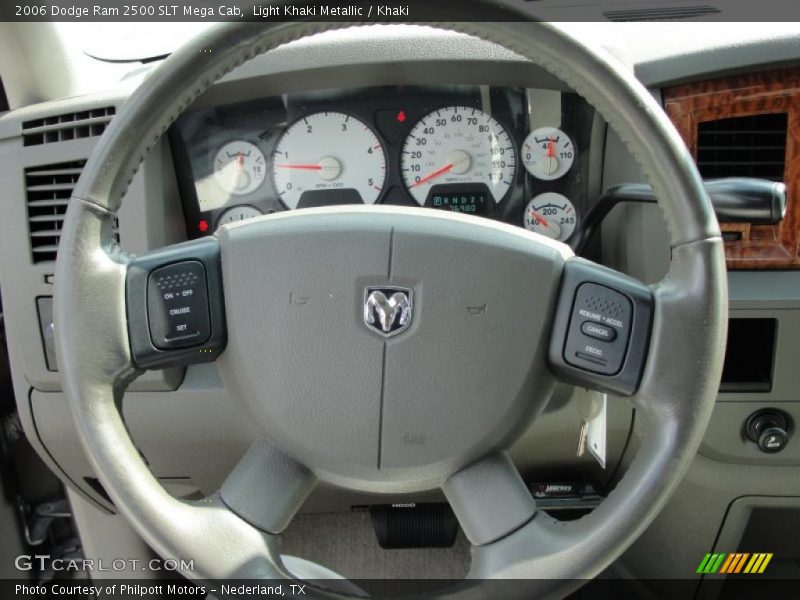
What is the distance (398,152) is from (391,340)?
71 centimetres

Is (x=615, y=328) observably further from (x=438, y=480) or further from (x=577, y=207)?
(x=577, y=207)

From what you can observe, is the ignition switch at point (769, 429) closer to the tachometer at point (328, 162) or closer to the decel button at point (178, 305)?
the tachometer at point (328, 162)

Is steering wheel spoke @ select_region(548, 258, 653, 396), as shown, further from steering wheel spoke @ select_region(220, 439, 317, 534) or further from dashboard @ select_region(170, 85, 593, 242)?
dashboard @ select_region(170, 85, 593, 242)

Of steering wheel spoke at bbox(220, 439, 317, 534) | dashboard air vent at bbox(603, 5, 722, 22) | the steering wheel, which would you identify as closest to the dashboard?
dashboard air vent at bbox(603, 5, 722, 22)

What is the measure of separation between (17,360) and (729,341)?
135cm

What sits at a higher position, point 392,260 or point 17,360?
point 392,260

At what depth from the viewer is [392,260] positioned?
1077 millimetres

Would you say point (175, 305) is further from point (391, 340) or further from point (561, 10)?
point (561, 10)

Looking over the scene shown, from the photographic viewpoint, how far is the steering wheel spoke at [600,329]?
102cm

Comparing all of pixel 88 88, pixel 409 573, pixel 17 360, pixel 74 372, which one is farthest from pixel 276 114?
pixel 409 573

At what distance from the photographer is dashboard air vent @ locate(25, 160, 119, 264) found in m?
1.62

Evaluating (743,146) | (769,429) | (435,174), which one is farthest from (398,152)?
(769,429)

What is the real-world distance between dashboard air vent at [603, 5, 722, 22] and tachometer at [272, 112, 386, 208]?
1.85 feet

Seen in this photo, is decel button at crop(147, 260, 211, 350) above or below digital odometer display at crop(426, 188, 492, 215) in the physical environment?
below
